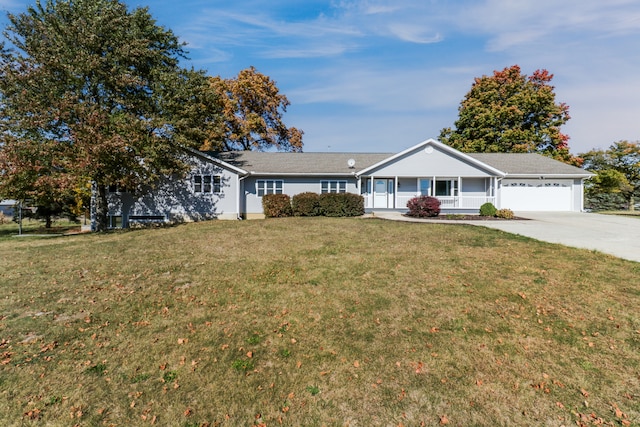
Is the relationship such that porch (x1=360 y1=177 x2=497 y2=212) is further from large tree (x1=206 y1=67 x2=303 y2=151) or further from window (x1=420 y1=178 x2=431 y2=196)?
large tree (x1=206 y1=67 x2=303 y2=151)

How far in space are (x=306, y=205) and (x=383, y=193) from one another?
6.51 metres

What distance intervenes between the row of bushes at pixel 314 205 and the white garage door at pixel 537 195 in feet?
41.7

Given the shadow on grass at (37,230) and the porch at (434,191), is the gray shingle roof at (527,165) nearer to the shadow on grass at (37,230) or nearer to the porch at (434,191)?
the porch at (434,191)

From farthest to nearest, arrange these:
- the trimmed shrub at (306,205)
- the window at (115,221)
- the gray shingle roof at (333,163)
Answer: the gray shingle roof at (333,163) < the window at (115,221) < the trimmed shrub at (306,205)

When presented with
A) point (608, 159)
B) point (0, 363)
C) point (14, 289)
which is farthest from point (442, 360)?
point (608, 159)

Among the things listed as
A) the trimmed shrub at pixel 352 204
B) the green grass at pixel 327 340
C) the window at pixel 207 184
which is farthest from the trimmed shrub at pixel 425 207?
the window at pixel 207 184

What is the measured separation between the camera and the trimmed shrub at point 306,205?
19312 mm

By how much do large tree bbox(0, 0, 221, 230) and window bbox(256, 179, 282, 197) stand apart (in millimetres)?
5156

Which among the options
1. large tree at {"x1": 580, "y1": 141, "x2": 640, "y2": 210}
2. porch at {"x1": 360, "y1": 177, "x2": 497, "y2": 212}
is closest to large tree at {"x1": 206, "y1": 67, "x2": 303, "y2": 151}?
porch at {"x1": 360, "y1": 177, "x2": 497, "y2": 212}

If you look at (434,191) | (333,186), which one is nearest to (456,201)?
(434,191)

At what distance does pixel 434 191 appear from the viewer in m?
22.1

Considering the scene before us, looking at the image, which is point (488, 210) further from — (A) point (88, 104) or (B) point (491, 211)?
(A) point (88, 104)

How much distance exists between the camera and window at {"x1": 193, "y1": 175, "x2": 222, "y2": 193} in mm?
20609

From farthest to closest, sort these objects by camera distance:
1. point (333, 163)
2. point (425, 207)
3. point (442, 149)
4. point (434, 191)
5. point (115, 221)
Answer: point (333, 163) < point (442, 149) < point (434, 191) < point (115, 221) < point (425, 207)
